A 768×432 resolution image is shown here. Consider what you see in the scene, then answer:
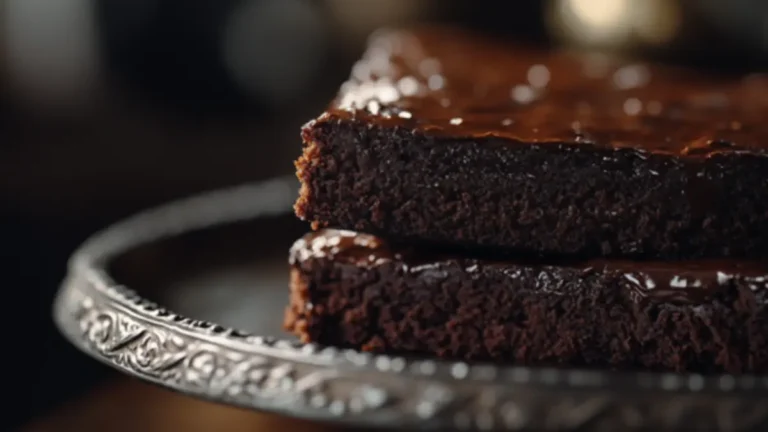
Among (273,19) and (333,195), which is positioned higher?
(273,19)

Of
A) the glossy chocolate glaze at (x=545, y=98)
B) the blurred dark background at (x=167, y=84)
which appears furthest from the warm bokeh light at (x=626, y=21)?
the glossy chocolate glaze at (x=545, y=98)

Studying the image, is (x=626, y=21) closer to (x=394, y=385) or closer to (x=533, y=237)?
(x=533, y=237)

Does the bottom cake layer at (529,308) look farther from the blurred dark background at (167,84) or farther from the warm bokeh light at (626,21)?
the warm bokeh light at (626,21)

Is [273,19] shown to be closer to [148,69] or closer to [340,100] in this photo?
[148,69]

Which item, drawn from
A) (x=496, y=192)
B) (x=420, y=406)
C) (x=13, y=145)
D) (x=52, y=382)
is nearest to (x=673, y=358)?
(x=496, y=192)

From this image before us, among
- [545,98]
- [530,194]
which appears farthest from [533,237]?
[545,98]

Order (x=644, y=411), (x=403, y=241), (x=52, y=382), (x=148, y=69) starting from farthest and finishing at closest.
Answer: (x=148, y=69) < (x=52, y=382) < (x=403, y=241) < (x=644, y=411)
